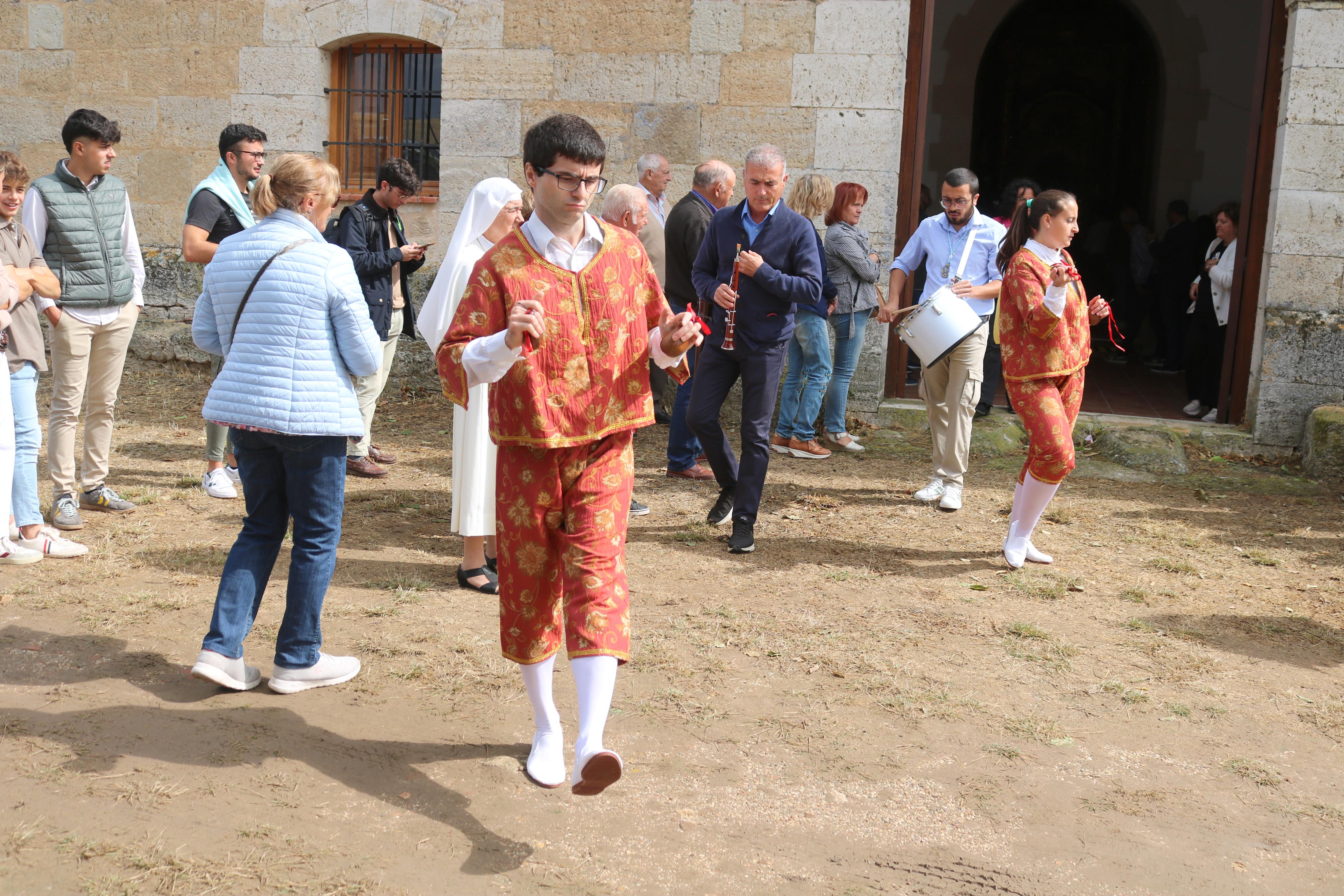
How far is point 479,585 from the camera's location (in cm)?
496

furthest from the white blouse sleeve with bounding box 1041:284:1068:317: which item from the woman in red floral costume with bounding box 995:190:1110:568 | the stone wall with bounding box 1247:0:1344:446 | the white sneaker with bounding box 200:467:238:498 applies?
the white sneaker with bounding box 200:467:238:498

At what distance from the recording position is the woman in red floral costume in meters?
5.27

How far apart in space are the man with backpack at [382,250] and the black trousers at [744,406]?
1753mm

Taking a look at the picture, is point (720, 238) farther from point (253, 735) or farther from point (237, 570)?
point (253, 735)

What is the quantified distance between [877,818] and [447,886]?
1178 millimetres

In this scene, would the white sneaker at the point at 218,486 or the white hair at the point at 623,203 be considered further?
the white sneaker at the point at 218,486

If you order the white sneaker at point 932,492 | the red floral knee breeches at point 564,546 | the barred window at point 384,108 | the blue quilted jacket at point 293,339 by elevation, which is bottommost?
the white sneaker at point 932,492

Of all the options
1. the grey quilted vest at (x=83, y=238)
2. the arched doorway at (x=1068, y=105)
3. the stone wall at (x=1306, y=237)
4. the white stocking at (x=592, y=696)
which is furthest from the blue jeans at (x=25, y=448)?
the arched doorway at (x=1068, y=105)

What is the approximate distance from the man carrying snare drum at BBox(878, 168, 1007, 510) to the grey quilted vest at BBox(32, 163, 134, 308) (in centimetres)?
414

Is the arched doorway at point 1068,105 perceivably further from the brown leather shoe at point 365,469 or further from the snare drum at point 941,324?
the brown leather shoe at point 365,469

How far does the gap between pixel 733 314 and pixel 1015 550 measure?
5.82 feet

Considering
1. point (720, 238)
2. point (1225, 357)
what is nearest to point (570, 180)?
point (720, 238)

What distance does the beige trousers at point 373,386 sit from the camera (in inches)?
258

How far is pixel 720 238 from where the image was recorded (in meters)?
5.75
